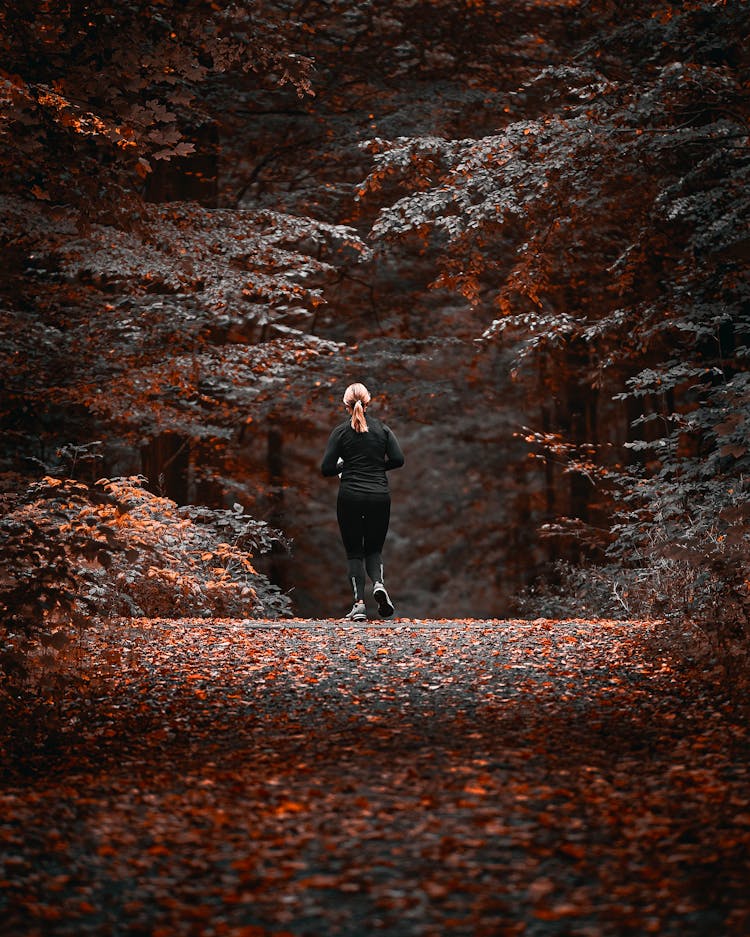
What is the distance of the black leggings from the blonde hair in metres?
0.72

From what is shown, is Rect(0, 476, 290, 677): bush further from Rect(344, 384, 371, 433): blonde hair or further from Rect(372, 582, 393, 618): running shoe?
Rect(344, 384, 371, 433): blonde hair

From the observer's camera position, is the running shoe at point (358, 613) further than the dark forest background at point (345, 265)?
Yes

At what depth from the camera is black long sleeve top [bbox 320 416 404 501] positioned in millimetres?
11281

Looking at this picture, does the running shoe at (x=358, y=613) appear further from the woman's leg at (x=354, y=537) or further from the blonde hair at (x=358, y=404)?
the blonde hair at (x=358, y=404)

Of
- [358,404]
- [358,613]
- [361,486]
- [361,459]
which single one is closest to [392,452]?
[361,459]

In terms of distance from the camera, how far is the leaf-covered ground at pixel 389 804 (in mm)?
3889

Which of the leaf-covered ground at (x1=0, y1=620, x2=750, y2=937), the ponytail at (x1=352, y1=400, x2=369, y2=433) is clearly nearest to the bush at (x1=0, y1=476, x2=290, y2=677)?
the leaf-covered ground at (x1=0, y1=620, x2=750, y2=937)

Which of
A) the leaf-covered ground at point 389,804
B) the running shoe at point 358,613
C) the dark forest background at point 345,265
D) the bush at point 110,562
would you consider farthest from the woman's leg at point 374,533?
the leaf-covered ground at point 389,804

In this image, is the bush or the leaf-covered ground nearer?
the leaf-covered ground

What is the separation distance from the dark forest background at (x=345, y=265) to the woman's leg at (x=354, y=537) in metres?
1.83

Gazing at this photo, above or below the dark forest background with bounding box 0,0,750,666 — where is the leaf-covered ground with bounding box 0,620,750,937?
below

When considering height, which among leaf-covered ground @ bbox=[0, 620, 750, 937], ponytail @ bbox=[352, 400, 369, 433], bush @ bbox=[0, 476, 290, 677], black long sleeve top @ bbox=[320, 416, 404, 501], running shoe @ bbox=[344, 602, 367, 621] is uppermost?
ponytail @ bbox=[352, 400, 369, 433]

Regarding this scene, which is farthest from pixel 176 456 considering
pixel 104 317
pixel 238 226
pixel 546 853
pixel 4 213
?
pixel 546 853

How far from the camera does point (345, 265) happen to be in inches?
760
